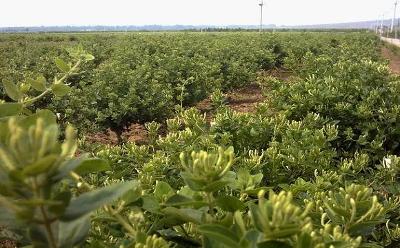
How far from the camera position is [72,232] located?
0.67m

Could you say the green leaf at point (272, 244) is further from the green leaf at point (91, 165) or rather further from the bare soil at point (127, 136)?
the bare soil at point (127, 136)

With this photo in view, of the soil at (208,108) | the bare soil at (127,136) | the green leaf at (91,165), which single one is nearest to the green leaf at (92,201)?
the green leaf at (91,165)

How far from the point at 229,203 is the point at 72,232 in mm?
292

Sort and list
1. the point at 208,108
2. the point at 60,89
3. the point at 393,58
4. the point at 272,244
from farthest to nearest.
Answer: the point at 393,58 < the point at 208,108 < the point at 60,89 < the point at 272,244

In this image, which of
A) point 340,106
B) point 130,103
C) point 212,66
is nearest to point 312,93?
point 340,106

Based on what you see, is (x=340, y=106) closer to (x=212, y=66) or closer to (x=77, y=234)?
(x=77, y=234)

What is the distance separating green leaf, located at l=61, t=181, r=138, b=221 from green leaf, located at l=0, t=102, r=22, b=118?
1.36ft

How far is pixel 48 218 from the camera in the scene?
1.99 ft

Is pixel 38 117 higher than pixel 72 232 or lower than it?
higher

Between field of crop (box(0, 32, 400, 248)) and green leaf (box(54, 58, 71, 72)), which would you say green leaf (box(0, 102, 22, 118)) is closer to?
field of crop (box(0, 32, 400, 248))

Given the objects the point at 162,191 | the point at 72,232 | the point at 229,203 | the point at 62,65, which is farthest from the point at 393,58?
the point at 72,232

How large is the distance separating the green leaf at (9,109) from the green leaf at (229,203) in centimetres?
44

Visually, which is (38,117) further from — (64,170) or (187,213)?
(187,213)

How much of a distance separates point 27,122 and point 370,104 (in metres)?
3.48
